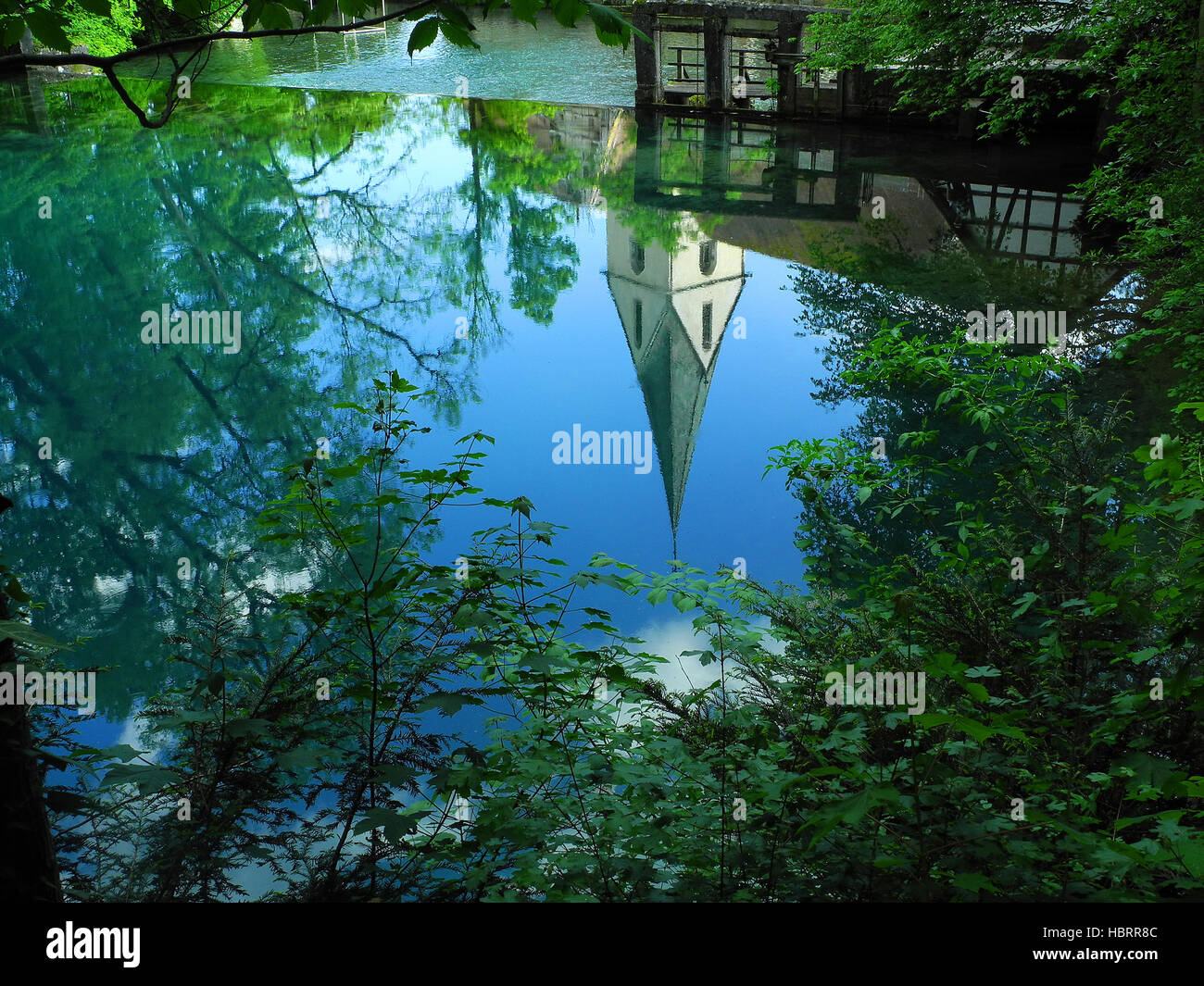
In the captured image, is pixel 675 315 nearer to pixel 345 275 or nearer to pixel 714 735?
pixel 345 275

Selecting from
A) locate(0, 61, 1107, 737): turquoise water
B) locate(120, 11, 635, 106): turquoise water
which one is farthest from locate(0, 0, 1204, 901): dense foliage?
locate(120, 11, 635, 106): turquoise water

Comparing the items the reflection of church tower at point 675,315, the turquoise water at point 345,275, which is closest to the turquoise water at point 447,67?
the turquoise water at point 345,275

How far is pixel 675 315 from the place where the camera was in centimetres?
2094

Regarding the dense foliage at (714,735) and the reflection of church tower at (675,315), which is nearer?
the dense foliage at (714,735)

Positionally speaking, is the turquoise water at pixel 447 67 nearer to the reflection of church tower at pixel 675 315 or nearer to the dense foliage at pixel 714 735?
the reflection of church tower at pixel 675 315

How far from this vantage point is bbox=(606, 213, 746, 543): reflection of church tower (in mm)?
12164

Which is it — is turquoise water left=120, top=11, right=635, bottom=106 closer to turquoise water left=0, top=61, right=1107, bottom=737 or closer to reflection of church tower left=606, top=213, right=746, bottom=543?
turquoise water left=0, top=61, right=1107, bottom=737

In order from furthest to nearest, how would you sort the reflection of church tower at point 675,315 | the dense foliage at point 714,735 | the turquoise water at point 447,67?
the turquoise water at point 447,67, the reflection of church tower at point 675,315, the dense foliage at point 714,735

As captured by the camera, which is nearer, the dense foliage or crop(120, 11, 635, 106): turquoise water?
the dense foliage

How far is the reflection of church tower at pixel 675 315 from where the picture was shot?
12.2 metres

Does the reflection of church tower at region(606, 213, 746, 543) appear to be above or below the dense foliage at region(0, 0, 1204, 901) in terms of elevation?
above

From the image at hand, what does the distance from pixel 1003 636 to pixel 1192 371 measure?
5299 mm

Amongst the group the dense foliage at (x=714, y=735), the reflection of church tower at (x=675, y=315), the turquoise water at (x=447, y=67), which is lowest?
the dense foliage at (x=714, y=735)

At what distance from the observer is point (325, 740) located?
5.10 meters
